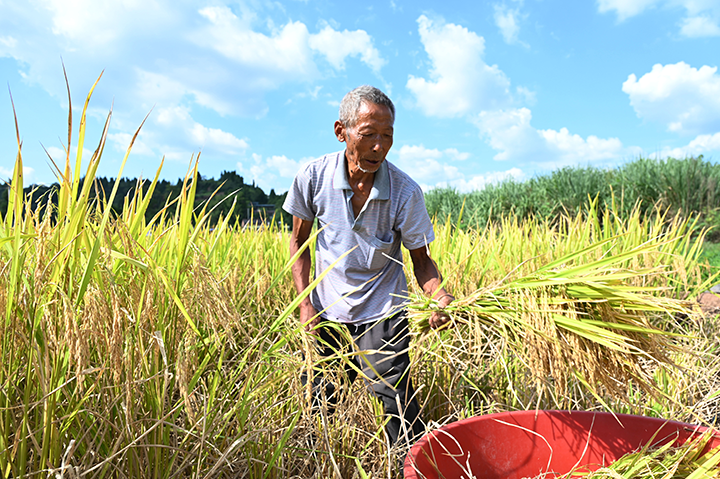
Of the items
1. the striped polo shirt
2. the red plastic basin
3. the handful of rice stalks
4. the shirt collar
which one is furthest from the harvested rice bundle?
the shirt collar

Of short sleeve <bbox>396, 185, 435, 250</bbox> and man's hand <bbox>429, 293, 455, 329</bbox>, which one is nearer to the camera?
man's hand <bbox>429, 293, 455, 329</bbox>

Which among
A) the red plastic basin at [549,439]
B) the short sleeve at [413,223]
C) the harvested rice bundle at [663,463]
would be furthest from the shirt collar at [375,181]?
the harvested rice bundle at [663,463]

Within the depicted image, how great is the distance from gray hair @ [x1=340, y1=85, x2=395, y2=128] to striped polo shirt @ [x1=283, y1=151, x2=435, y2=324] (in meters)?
0.21

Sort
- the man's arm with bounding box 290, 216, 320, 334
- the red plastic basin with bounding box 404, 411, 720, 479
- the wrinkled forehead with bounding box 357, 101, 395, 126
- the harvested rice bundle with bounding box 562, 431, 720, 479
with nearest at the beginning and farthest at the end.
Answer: the harvested rice bundle with bounding box 562, 431, 720, 479, the red plastic basin with bounding box 404, 411, 720, 479, the wrinkled forehead with bounding box 357, 101, 395, 126, the man's arm with bounding box 290, 216, 320, 334

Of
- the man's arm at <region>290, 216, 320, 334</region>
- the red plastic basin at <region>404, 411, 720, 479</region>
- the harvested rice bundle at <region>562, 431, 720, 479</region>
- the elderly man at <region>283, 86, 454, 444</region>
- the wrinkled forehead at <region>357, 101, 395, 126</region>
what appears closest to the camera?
the harvested rice bundle at <region>562, 431, 720, 479</region>

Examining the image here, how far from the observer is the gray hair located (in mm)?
1780

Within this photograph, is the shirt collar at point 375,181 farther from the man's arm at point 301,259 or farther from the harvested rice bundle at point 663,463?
the harvested rice bundle at point 663,463

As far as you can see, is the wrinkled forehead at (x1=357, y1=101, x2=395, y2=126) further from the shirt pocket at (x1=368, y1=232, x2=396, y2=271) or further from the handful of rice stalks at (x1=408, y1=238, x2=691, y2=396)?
the handful of rice stalks at (x1=408, y1=238, x2=691, y2=396)

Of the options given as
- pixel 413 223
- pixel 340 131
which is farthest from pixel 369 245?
pixel 340 131

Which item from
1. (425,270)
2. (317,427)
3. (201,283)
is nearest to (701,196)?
(425,270)

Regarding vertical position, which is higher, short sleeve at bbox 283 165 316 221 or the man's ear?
the man's ear

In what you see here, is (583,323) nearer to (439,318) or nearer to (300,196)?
(439,318)

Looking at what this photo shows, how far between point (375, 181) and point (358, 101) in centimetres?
35

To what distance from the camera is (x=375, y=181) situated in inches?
76.2
